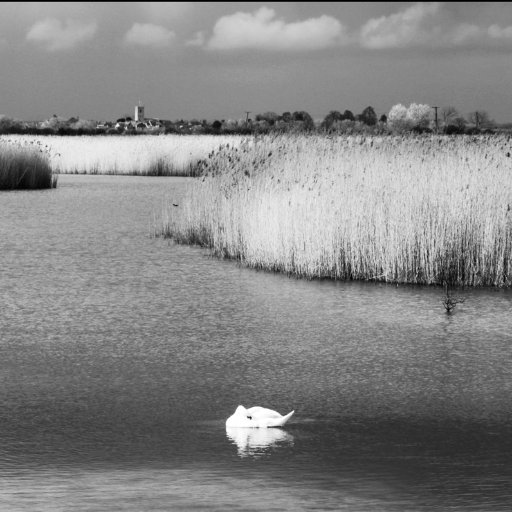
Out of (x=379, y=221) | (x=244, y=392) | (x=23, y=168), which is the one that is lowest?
(x=244, y=392)

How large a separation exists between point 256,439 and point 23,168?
69.5ft

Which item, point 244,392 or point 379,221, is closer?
point 244,392

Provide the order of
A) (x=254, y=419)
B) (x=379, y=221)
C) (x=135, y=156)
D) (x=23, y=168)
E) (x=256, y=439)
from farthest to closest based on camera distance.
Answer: (x=135, y=156) → (x=23, y=168) → (x=379, y=221) → (x=254, y=419) → (x=256, y=439)

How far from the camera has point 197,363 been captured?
6438mm

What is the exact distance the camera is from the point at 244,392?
570 cm

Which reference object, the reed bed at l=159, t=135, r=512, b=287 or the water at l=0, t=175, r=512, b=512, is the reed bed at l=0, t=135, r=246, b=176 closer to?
the reed bed at l=159, t=135, r=512, b=287

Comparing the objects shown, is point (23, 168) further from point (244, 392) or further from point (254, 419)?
point (254, 419)

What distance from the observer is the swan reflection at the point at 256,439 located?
452 centimetres

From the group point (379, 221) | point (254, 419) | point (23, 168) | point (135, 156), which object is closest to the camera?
point (254, 419)

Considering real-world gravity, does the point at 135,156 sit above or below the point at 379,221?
above

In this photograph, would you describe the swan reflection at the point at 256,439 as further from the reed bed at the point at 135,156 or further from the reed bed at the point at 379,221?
the reed bed at the point at 135,156

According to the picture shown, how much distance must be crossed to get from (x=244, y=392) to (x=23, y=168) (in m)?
20.2

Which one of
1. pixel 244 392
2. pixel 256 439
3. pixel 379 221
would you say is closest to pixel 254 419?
pixel 256 439

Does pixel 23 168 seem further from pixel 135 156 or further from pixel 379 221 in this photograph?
pixel 379 221
